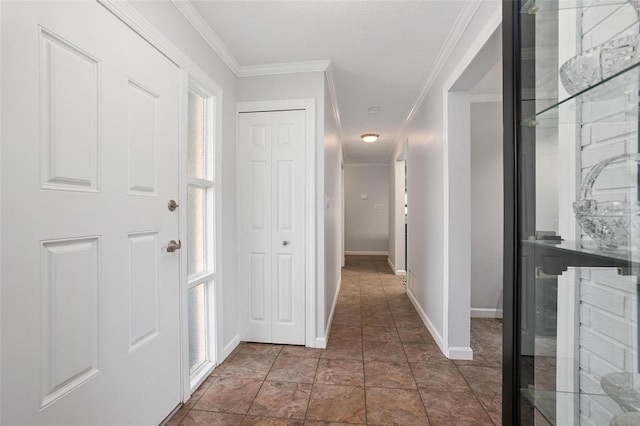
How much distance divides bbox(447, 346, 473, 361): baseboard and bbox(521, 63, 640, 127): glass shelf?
2.11 m

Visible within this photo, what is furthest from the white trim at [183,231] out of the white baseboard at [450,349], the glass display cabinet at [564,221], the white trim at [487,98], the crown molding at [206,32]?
the white trim at [487,98]

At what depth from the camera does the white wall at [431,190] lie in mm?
2068

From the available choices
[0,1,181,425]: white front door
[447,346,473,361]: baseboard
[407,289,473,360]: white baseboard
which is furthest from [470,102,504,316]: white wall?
[0,1,181,425]: white front door

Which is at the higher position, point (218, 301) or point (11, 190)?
point (11, 190)

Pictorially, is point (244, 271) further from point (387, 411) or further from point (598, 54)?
point (598, 54)

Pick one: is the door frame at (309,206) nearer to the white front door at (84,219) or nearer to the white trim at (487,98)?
the white front door at (84,219)

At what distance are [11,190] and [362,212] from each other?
7325 mm

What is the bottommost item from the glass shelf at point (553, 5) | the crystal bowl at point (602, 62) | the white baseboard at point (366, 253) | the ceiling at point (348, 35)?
the white baseboard at point (366, 253)

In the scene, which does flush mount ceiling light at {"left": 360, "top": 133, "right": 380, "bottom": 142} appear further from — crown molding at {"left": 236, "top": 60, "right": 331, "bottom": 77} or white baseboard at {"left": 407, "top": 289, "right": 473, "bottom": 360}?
white baseboard at {"left": 407, "top": 289, "right": 473, "bottom": 360}

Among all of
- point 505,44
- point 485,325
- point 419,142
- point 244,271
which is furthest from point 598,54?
point 485,325

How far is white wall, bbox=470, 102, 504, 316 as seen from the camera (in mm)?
3111

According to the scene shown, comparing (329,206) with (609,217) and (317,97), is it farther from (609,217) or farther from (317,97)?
(609,217)

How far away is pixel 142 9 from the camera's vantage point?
1386mm

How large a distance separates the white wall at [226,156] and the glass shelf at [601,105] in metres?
1.89
